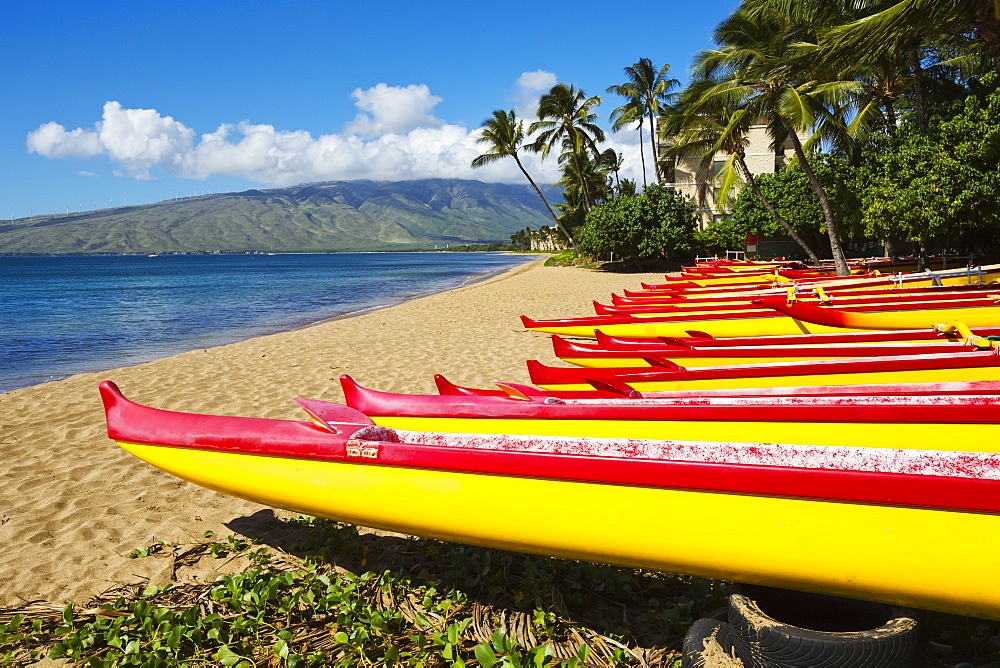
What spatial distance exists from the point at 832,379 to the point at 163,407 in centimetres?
676

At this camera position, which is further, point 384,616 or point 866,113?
point 866,113

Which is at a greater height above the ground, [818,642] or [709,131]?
[709,131]

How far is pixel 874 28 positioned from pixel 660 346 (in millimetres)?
9321

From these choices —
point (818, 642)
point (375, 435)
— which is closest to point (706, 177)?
point (375, 435)

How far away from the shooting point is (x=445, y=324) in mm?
13648

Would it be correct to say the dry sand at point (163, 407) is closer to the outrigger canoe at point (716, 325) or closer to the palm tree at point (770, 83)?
the outrigger canoe at point (716, 325)

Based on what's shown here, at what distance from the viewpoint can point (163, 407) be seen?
6.77 metres

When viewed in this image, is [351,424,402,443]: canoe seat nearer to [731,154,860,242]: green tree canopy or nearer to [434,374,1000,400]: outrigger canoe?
[434,374,1000,400]: outrigger canoe

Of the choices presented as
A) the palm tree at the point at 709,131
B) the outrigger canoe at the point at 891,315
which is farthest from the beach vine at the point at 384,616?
the palm tree at the point at 709,131

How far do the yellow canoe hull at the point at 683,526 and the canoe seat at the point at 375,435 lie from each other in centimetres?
12

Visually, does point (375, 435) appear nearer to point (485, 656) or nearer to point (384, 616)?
point (384, 616)

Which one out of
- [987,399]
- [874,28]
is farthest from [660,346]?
[874,28]

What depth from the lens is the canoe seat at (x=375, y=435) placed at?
2.48 meters

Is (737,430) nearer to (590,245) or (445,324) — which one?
(445,324)
